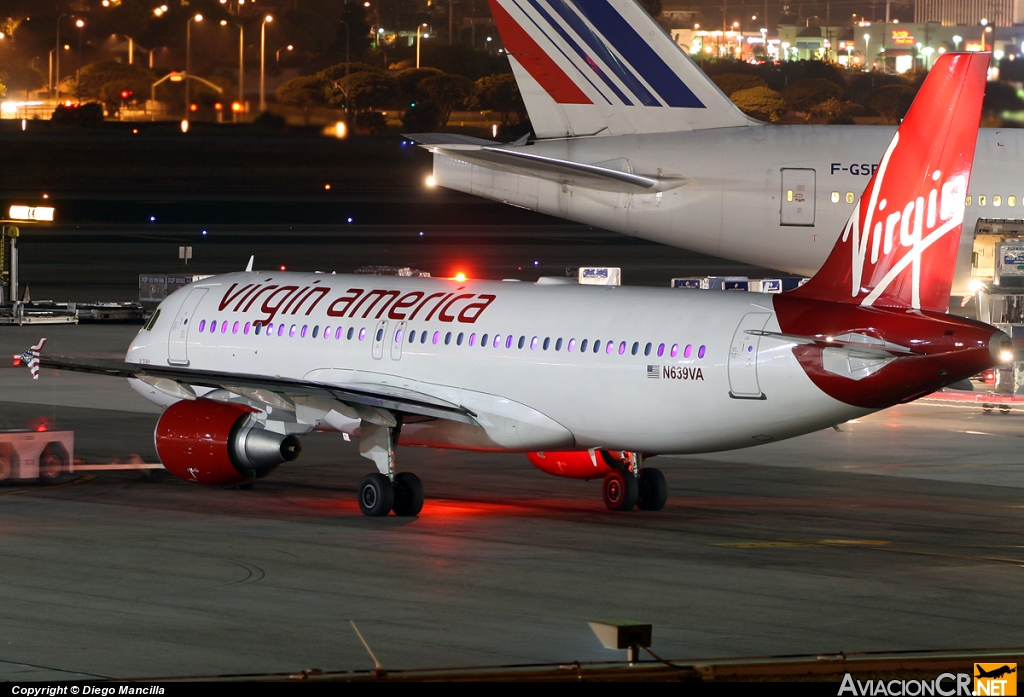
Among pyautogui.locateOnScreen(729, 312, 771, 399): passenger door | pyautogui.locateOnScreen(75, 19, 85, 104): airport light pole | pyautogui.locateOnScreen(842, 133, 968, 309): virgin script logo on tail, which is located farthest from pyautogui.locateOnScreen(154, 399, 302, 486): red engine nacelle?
pyautogui.locateOnScreen(75, 19, 85, 104): airport light pole

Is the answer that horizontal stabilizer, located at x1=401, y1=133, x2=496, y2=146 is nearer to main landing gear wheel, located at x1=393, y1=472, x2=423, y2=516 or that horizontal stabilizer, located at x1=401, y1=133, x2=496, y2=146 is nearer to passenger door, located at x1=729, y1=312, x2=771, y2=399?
main landing gear wheel, located at x1=393, y1=472, x2=423, y2=516

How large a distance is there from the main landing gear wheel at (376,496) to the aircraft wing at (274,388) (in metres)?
1.10

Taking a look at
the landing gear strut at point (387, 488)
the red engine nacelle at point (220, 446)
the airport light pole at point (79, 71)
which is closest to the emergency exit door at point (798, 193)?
the landing gear strut at point (387, 488)

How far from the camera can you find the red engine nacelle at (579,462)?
2622cm

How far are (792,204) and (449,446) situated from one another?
69.5ft

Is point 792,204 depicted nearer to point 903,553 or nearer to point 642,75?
point 642,75

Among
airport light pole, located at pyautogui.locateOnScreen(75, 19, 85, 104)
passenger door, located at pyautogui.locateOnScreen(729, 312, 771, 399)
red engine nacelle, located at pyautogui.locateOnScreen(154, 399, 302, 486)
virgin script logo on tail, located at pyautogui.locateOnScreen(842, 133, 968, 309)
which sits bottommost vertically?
red engine nacelle, located at pyautogui.locateOnScreen(154, 399, 302, 486)

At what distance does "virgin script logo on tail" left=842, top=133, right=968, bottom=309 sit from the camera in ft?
75.3

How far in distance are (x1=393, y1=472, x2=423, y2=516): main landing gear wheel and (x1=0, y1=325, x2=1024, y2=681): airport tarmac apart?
325 millimetres

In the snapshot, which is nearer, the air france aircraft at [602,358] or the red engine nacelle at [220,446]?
the air france aircraft at [602,358]

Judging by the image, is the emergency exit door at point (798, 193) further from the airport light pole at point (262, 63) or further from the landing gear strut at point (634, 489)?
the airport light pole at point (262, 63)

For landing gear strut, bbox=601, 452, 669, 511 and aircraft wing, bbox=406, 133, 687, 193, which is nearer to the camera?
landing gear strut, bbox=601, 452, 669, 511

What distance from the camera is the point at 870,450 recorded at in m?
32.5

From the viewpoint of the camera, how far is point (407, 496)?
24516mm
